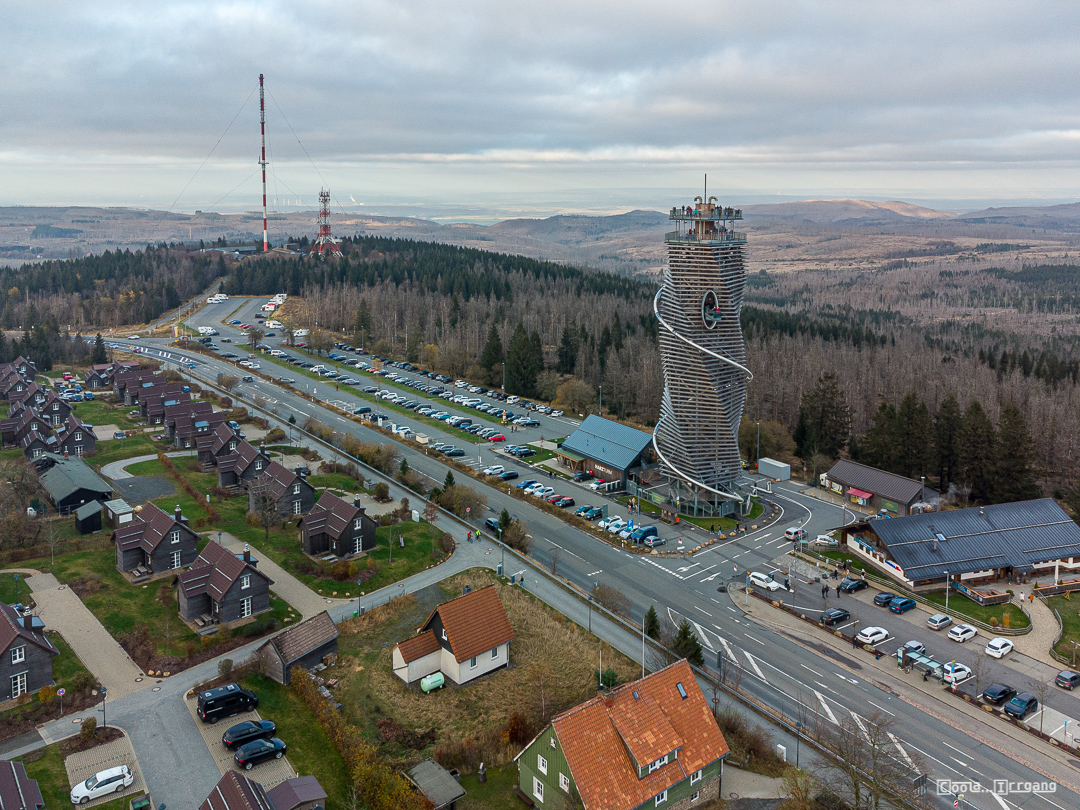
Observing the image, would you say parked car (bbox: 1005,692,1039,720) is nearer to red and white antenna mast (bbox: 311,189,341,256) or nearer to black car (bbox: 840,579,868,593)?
black car (bbox: 840,579,868,593)

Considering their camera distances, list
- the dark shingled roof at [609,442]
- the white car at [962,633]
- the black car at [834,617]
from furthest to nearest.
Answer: the dark shingled roof at [609,442], the black car at [834,617], the white car at [962,633]

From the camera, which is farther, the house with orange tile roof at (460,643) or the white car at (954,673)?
the white car at (954,673)

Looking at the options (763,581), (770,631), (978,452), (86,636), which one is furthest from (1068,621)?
(86,636)

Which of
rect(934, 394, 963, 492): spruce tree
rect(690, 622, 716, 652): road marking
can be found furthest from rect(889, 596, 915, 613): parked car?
rect(934, 394, 963, 492): spruce tree

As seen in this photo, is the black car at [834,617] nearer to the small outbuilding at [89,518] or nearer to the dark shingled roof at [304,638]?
the dark shingled roof at [304,638]

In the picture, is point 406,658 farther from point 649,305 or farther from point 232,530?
point 649,305

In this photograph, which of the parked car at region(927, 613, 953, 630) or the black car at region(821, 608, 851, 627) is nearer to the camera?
the parked car at region(927, 613, 953, 630)

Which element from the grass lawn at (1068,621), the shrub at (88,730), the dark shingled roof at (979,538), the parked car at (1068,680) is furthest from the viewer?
the dark shingled roof at (979,538)

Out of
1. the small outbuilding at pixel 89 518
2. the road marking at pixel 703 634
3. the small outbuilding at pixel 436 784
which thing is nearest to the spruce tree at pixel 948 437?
the road marking at pixel 703 634
